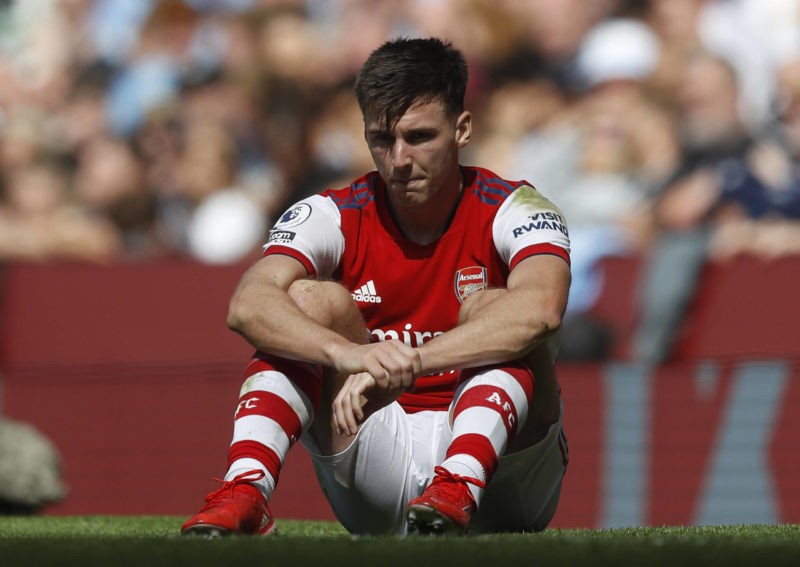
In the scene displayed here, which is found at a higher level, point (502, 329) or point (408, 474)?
point (502, 329)

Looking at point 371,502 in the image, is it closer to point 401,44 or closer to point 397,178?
point 397,178

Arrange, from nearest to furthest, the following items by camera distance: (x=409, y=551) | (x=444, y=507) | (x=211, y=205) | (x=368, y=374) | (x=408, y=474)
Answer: (x=409, y=551)
(x=444, y=507)
(x=368, y=374)
(x=408, y=474)
(x=211, y=205)

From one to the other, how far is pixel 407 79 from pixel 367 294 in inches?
24.5

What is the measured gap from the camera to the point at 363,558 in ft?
8.25

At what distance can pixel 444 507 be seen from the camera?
301 centimetres

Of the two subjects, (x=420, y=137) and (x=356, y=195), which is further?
(x=356, y=195)

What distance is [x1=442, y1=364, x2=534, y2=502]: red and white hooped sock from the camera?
3.17 metres

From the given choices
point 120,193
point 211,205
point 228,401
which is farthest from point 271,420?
point 120,193

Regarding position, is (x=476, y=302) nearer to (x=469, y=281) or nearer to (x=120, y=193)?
(x=469, y=281)

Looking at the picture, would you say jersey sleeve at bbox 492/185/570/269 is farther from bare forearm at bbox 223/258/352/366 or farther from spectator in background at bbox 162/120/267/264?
spectator in background at bbox 162/120/267/264

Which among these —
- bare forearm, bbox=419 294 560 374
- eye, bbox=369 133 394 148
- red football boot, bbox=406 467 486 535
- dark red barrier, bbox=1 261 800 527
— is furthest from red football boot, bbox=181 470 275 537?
dark red barrier, bbox=1 261 800 527

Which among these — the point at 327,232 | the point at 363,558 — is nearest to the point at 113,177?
the point at 327,232

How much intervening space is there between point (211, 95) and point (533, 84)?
8.04 feet

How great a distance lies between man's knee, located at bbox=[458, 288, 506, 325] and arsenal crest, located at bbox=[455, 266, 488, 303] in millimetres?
245
